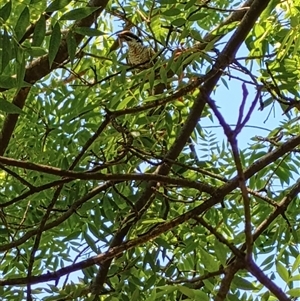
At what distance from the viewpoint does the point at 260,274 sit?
0.71 metres

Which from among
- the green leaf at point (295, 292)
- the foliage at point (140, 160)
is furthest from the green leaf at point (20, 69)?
the green leaf at point (295, 292)

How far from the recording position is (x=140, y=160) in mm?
1482

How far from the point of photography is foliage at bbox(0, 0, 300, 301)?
1044mm

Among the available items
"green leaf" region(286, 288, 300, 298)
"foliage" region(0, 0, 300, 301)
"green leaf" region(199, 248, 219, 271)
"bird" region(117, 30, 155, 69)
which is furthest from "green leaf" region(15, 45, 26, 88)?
"bird" region(117, 30, 155, 69)

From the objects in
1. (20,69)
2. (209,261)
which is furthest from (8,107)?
(209,261)

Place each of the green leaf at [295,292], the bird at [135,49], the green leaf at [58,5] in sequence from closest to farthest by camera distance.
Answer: the green leaf at [295,292]
the green leaf at [58,5]
the bird at [135,49]

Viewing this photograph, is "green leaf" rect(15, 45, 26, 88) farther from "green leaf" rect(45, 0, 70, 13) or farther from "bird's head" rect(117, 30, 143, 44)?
"bird's head" rect(117, 30, 143, 44)

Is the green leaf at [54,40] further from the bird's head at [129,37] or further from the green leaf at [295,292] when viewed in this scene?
the bird's head at [129,37]

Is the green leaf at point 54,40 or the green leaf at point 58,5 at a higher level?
the green leaf at point 58,5

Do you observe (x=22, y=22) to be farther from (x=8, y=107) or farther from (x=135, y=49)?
(x=135, y=49)

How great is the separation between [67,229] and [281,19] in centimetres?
72

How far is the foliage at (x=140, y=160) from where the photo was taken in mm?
1044

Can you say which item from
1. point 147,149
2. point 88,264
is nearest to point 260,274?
point 88,264

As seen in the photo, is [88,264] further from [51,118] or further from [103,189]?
[51,118]
